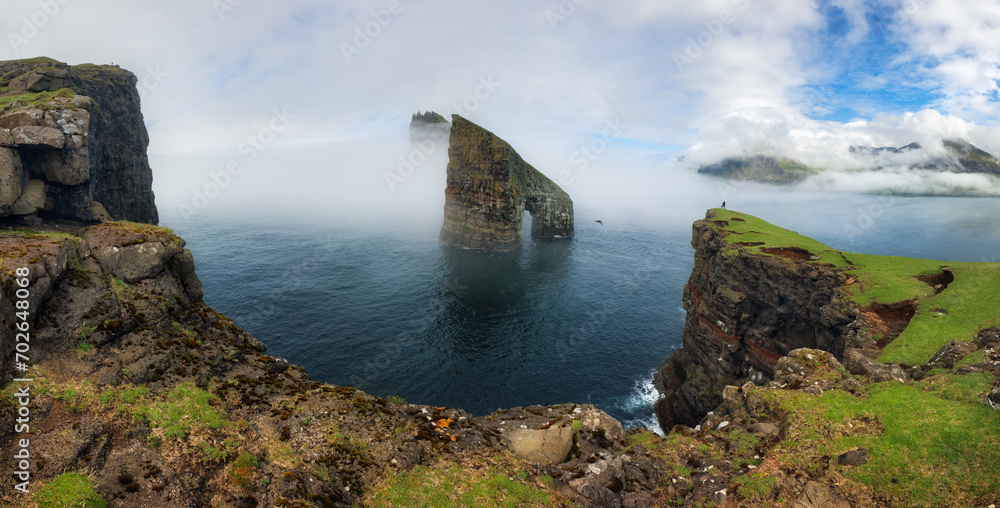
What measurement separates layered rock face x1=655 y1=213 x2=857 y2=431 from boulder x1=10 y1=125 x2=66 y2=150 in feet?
168

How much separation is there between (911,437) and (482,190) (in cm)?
9900

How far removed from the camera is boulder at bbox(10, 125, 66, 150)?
17984mm

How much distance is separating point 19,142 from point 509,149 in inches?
3792

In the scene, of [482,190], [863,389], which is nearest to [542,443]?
[863,389]

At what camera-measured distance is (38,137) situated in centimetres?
1864

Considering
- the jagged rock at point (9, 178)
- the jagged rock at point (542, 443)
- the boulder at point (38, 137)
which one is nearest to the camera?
the jagged rock at point (542, 443)

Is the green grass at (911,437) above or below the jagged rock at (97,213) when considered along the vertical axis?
below

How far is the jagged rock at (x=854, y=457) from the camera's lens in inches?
495

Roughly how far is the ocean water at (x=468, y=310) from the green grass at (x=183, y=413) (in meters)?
30.6

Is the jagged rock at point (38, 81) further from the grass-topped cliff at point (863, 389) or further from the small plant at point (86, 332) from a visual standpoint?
the grass-topped cliff at point (863, 389)

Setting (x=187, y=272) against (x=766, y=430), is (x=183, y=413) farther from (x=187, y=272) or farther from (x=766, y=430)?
(x=766, y=430)

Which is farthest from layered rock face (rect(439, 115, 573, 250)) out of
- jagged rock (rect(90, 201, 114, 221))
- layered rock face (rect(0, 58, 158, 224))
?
jagged rock (rect(90, 201, 114, 221))

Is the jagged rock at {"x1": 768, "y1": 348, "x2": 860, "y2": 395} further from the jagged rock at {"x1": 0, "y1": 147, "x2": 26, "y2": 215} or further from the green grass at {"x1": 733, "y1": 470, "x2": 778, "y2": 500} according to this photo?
the jagged rock at {"x1": 0, "y1": 147, "x2": 26, "y2": 215}

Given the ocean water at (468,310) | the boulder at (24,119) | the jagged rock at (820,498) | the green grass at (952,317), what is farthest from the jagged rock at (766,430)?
the boulder at (24,119)
